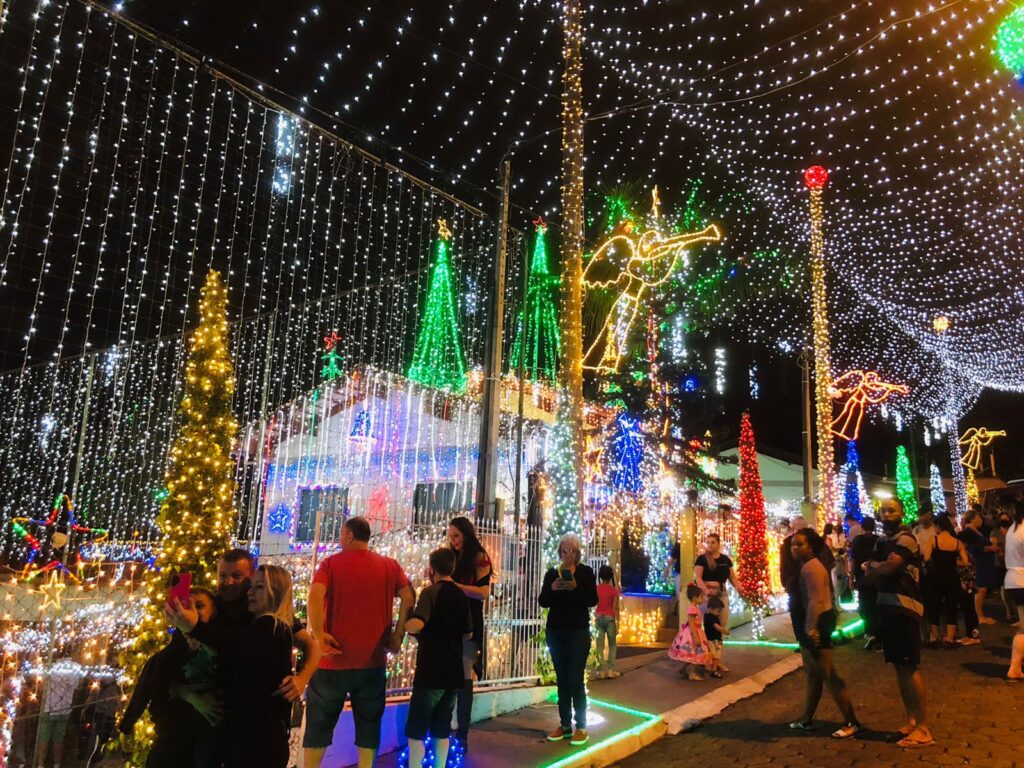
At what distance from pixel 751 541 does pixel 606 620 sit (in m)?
6.12

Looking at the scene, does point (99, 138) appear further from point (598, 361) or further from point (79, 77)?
point (598, 361)

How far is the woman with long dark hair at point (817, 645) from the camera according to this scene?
622 cm

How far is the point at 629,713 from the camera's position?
7.09m

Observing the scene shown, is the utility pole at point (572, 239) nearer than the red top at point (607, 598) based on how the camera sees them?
Yes

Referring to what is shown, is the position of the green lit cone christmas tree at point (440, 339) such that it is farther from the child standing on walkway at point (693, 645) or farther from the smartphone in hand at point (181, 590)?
the smartphone in hand at point (181, 590)

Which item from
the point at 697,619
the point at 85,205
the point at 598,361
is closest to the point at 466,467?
the point at 598,361

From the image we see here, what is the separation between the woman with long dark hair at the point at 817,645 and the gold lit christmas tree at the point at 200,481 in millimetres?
5343

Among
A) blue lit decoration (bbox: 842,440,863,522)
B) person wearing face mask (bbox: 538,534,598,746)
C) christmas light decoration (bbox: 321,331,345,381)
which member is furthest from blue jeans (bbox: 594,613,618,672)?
blue lit decoration (bbox: 842,440,863,522)

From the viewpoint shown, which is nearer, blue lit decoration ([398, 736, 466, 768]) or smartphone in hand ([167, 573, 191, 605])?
smartphone in hand ([167, 573, 191, 605])

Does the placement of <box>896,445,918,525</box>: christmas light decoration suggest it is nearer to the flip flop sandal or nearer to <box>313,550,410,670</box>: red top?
the flip flop sandal

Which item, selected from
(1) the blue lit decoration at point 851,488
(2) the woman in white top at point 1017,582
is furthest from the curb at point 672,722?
(1) the blue lit decoration at point 851,488

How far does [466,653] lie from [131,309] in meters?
9.15

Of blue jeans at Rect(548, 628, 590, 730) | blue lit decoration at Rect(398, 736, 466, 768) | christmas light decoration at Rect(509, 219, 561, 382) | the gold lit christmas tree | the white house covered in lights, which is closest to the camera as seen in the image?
blue lit decoration at Rect(398, 736, 466, 768)

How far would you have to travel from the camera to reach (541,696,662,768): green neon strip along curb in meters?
5.56
